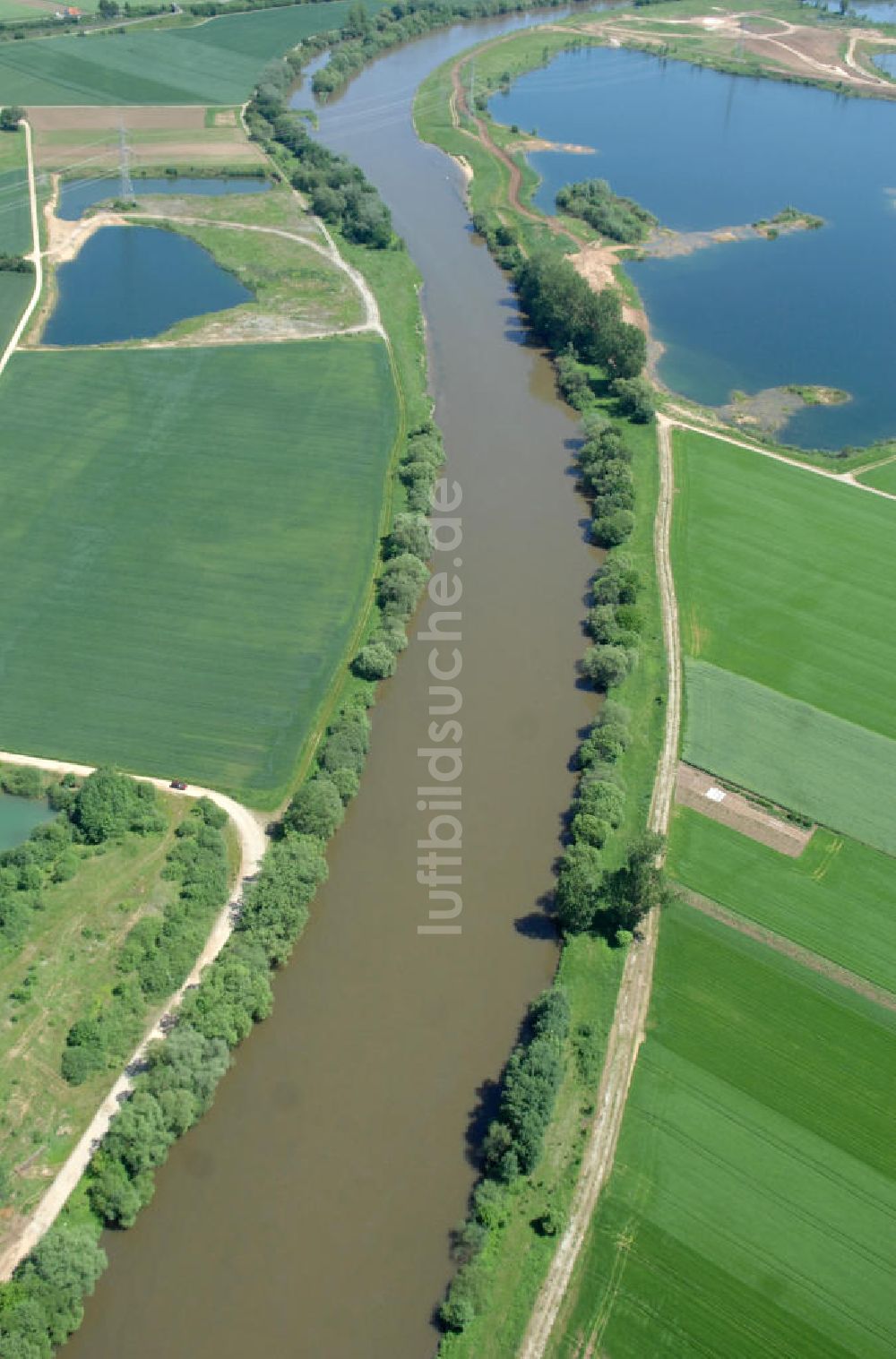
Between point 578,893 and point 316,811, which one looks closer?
point 578,893

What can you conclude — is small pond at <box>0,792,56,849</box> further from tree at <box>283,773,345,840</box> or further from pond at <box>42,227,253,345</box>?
pond at <box>42,227,253,345</box>

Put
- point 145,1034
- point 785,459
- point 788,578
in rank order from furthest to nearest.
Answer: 1. point 785,459
2. point 788,578
3. point 145,1034

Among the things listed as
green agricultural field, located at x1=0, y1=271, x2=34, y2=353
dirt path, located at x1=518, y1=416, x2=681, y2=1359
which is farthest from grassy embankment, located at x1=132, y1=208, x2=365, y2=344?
dirt path, located at x1=518, y1=416, x2=681, y2=1359

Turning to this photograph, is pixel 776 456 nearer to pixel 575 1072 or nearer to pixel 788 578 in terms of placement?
pixel 788 578

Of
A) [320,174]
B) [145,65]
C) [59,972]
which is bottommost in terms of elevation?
[59,972]

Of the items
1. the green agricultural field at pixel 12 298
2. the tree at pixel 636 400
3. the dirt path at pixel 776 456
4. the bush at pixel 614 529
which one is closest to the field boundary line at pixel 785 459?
the dirt path at pixel 776 456

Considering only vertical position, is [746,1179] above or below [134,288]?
below

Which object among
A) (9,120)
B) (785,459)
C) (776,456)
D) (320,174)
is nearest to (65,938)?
(776,456)

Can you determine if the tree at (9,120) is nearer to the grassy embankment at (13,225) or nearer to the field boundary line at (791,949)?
the grassy embankment at (13,225)
